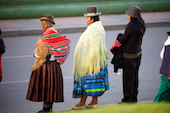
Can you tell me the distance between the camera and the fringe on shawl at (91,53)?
509 centimetres

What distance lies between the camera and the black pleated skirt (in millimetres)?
5023

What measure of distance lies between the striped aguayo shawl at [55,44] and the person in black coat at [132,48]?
3.63ft

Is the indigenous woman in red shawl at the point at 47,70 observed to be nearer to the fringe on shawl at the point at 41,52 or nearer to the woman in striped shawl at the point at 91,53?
the fringe on shawl at the point at 41,52

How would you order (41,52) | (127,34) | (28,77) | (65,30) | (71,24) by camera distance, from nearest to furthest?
(41,52) < (127,34) < (28,77) < (65,30) < (71,24)

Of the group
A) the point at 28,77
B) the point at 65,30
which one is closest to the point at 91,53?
the point at 28,77

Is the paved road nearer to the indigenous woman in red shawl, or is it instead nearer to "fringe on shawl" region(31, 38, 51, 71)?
the indigenous woman in red shawl

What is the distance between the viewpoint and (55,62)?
519cm

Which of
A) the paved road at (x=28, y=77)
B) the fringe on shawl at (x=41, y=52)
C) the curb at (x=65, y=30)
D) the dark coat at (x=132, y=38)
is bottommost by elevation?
Answer: the paved road at (x=28, y=77)

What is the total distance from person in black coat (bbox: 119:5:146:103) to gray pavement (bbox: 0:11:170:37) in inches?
371

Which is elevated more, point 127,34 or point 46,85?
point 127,34

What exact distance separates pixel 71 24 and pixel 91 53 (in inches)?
424

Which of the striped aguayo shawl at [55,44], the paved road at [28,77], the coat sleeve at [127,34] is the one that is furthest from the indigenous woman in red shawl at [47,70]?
the coat sleeve at [127,34]

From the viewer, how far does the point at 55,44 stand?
509 cm

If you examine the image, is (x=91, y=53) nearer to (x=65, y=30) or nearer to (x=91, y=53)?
(x=91, y=53)
